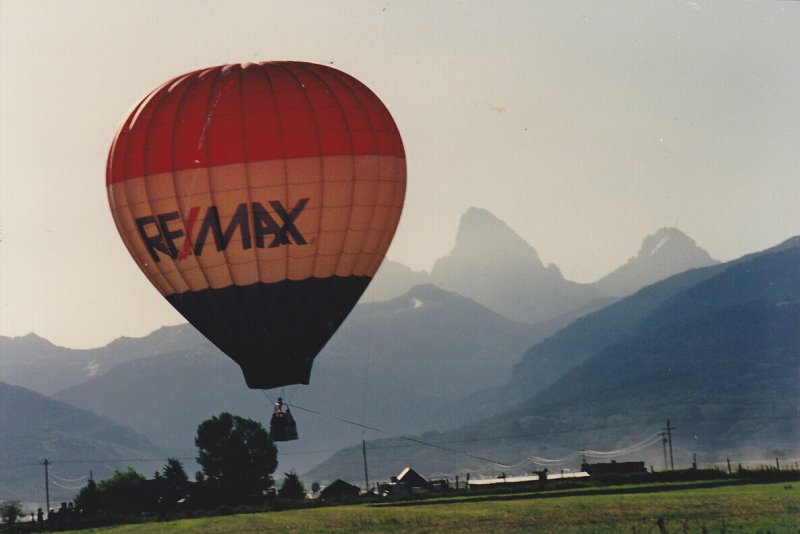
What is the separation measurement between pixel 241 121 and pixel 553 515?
2447 centimetres

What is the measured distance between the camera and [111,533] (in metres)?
79.4

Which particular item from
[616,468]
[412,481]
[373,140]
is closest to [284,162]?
[373,140]

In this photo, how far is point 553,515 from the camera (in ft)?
221

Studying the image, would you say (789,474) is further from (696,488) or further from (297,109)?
(297,109)

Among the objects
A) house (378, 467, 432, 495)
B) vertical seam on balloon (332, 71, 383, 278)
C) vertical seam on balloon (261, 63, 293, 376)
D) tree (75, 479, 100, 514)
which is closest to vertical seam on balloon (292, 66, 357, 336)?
vertical seam on balloon (332, 71, 383, 278)

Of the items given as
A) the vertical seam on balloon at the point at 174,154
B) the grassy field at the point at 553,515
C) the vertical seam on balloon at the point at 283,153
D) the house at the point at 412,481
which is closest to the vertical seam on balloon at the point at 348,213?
the vertical seam on balloon at the point at 283,153

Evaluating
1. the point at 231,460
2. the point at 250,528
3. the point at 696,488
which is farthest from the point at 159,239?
the point at 231,460

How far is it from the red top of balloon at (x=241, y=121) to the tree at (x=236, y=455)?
9710 centimetres

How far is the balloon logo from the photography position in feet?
178

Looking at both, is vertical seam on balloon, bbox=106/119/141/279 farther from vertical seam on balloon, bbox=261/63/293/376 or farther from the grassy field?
the grassy field

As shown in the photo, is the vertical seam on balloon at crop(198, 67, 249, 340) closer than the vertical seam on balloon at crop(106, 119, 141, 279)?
Yes

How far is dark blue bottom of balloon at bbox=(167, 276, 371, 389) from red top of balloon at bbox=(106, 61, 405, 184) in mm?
4967

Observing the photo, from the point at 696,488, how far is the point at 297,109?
4015cm

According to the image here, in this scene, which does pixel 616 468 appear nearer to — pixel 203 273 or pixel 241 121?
pixel 203 273
